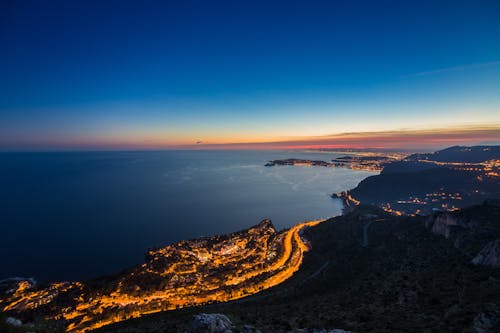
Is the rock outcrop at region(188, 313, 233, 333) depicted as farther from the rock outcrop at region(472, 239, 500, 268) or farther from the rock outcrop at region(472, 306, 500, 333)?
the rock outcrop at region(472, 239, 500, 268)

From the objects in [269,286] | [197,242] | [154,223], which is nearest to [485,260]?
[269,286]

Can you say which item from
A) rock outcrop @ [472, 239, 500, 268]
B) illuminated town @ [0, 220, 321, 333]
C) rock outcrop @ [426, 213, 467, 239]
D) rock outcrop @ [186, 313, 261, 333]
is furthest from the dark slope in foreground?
illuminated town @ [0, 220, 321, 333]

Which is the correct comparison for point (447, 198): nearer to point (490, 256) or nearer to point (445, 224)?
point (445, 224)

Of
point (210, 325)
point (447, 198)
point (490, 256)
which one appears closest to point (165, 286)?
point (210, 325)

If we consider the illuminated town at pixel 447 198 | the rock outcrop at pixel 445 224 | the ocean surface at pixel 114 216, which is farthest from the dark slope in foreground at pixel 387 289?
the illuminated town at pixel 447 198

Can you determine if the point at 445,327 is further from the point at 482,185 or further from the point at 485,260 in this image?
the point at 482,185

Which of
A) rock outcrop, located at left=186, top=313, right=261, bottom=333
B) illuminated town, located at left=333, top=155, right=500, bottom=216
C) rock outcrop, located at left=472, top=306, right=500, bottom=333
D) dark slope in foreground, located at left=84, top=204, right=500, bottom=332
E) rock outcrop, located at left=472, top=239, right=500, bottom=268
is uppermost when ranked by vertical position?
rock outcrop, located at left=472, top=306, right=500, bottom=333

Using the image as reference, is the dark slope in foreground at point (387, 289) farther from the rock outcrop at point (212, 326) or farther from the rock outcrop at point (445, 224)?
the rock outcrop at point (212, 326)
